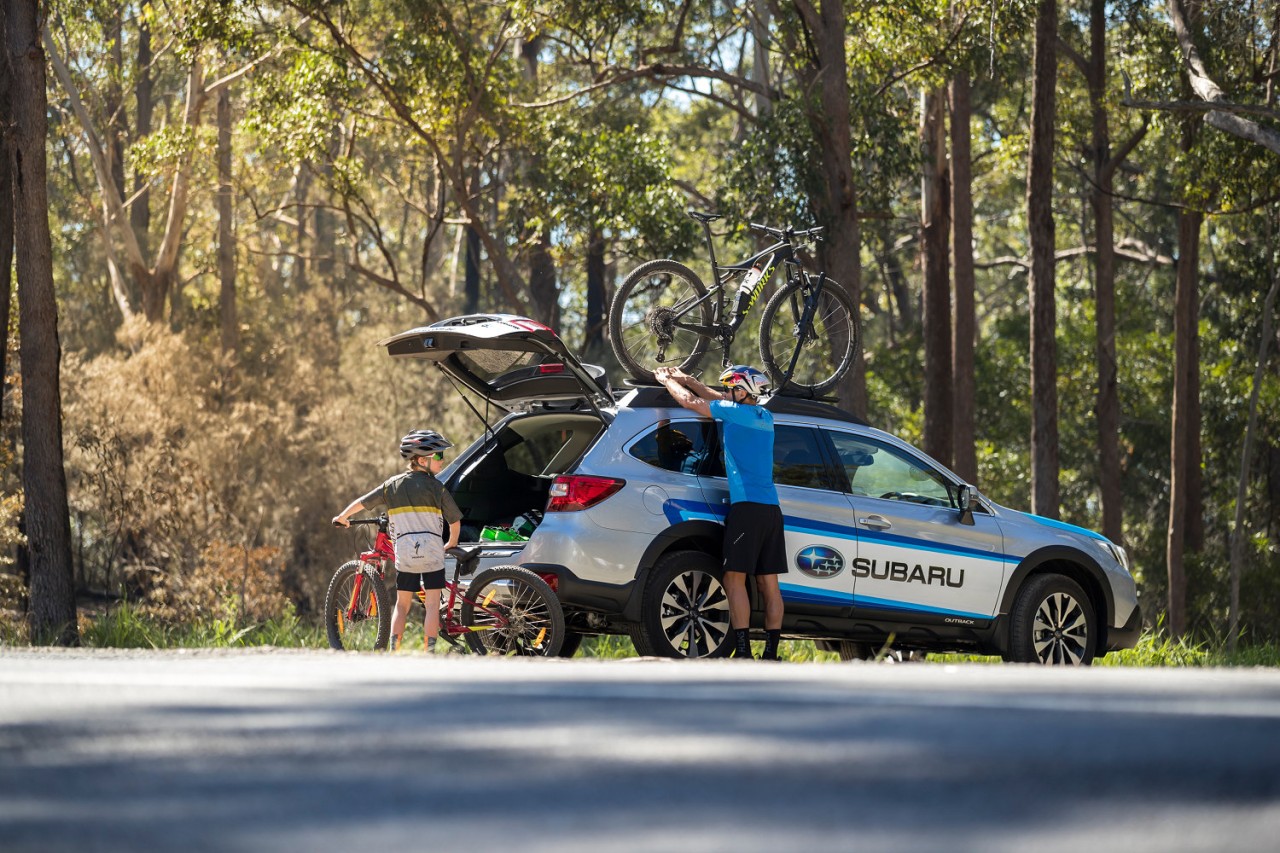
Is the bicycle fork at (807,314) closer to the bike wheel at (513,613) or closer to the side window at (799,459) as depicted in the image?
the side window at (799,459)

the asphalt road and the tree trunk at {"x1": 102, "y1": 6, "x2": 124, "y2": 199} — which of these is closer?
the asphalt road

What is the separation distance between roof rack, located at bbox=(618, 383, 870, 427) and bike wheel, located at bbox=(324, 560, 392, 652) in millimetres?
1918

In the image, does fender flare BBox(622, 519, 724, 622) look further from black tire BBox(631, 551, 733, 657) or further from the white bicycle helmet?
the white bicycle helmet

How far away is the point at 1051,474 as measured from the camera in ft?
73.0

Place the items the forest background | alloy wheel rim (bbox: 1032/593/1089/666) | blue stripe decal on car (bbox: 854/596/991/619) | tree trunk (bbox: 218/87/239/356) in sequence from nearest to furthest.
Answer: blue stripe decal on car (bbox: 854/596/991/619) → alloy wheel rim (bbox: 1032/593/1089/666) → the forest background → tree trunk (bbox: 218/87/239/356)

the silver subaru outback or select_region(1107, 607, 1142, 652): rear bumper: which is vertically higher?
the silver subaru outback

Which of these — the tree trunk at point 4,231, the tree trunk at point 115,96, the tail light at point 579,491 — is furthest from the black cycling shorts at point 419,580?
the tree trunk at point 115,96

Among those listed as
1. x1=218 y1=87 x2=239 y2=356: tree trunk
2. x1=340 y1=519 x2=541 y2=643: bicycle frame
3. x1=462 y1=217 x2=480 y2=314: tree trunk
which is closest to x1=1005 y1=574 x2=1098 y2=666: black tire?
x1=340 y1=519 x2=541 y2=643: bicycle frame

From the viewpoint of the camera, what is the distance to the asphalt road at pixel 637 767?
140 inches

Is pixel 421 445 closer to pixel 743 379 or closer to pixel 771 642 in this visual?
pixel 743 379

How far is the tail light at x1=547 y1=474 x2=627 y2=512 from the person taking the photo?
9.00 metres

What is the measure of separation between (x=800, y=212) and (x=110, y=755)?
52.8 feet

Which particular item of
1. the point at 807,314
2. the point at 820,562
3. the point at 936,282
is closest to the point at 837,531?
the point at 820,562

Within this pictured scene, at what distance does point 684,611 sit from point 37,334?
780 centimetres
